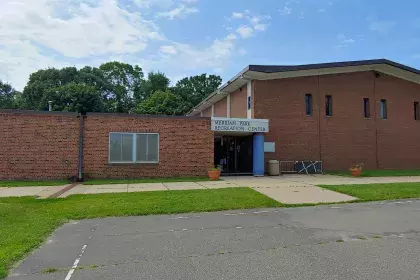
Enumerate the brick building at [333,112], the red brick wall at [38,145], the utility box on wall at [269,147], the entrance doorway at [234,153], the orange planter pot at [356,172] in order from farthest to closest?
the entrance doorway at [234,153]
the brick building at [333,112]
the utility box on wall at [269,147]
the orange planter pot at [356,172]
the red brick wall at [38,145]

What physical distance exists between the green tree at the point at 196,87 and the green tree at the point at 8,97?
1083 inches

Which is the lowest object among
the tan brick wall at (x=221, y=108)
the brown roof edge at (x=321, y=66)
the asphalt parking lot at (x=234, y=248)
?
the asphalt parking lot at (x=234, y=248)

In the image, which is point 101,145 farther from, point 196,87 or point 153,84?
point 153,84

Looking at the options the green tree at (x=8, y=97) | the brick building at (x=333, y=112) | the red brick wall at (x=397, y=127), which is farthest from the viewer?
the green tree at (x=8, y=97)

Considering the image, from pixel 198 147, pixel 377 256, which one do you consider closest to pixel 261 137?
pixel 198 147

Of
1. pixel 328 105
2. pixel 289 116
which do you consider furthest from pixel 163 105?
pixel 289 116

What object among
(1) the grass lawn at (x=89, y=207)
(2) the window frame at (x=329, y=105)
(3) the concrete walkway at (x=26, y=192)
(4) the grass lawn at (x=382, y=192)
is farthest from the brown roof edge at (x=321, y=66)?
(3) the concrete walkway at (x=26, y=192)

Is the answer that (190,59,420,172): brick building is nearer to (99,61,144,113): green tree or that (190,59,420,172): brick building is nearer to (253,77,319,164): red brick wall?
(253,77,319,164): red brick wall

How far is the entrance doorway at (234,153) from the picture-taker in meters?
23.5

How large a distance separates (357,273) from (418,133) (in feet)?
84.6

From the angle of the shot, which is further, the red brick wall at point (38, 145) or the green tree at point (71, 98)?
the green tree at point (71, 98)

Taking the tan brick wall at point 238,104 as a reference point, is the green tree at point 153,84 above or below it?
above

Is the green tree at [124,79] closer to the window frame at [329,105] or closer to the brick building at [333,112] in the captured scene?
the brick building at [333,112]

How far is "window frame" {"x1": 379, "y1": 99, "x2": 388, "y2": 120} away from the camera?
2595 cm
